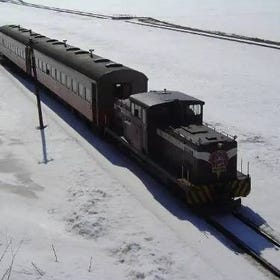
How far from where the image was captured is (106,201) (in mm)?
15430

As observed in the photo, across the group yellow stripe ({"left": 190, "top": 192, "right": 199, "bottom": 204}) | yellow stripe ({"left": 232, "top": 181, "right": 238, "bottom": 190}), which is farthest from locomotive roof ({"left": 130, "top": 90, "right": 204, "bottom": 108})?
yellow stripe ({"left": 190, "top": 192, "right": 199, "bottom": 204})

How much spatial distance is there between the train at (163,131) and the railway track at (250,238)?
63 cm

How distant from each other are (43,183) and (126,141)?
3892mm

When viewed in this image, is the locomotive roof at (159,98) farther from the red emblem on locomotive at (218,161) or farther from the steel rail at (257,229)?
the steel rail at (257,229)

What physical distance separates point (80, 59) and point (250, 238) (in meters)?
14.4

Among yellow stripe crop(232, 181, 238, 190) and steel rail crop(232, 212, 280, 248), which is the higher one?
yellow stripe crop(232, 181, 238, 190)

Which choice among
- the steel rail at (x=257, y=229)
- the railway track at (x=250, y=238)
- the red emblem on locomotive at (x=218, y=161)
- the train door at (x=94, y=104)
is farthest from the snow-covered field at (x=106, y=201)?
the red emblem on locomotive at (x=218, y=161)

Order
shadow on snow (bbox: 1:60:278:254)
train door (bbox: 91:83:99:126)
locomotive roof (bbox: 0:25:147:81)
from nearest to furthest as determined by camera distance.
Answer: shadow on snow (bbox: 1:60:278:254), locomotive roof (bbox: 0:25:147:81), train door (bbox: 91:83:99:126)

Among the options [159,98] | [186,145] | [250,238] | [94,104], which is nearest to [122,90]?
[94,104]

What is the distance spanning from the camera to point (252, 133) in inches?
894

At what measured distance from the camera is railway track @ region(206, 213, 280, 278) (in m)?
12.1

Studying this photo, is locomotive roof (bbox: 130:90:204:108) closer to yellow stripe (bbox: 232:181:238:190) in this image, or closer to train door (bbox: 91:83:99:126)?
yellow stripe (bbox: 232:181:238:190)

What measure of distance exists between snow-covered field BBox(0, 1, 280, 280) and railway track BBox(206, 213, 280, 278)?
303 mm

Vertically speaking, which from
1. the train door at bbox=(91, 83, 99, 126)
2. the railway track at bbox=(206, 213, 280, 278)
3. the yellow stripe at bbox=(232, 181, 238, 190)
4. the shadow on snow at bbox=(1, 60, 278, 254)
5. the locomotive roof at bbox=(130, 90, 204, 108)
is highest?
the locomotive roof at bbox=(130, 90, 204, 108)
